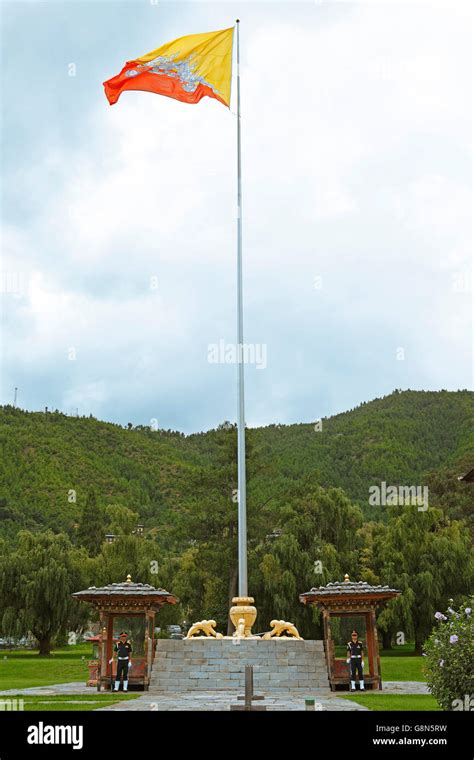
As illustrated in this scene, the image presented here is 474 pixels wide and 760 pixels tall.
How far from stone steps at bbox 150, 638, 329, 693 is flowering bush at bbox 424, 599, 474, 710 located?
757 centimetres

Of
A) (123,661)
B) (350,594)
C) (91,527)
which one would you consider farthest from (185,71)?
(91,527)

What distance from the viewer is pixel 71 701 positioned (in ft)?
49.0

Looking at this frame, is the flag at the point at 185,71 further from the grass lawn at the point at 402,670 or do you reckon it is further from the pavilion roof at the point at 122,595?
the grass lawn at the point at 402,670

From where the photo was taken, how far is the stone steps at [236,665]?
61.4 feet

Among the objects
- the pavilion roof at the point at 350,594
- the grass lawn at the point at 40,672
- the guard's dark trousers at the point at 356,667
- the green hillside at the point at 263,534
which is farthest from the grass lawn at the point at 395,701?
the grass lawn at the point at 40,672

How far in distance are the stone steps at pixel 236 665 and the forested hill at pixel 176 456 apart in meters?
32.3

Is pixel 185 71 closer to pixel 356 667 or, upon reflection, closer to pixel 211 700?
pixel 211 700

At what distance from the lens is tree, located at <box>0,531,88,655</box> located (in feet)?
113

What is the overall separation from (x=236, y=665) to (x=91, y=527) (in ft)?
141

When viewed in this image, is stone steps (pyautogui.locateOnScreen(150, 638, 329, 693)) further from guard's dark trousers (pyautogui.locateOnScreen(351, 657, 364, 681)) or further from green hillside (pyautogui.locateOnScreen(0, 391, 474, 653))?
green hillside (pyautogui.locateOnScreen(0, 391, 474, 653))

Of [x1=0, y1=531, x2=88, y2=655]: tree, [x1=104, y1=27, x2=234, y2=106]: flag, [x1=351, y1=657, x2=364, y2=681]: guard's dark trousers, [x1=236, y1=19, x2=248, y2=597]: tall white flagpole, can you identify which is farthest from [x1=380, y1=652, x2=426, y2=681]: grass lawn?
[x1=104, y1=27, x2=234, y2=106]: flag
